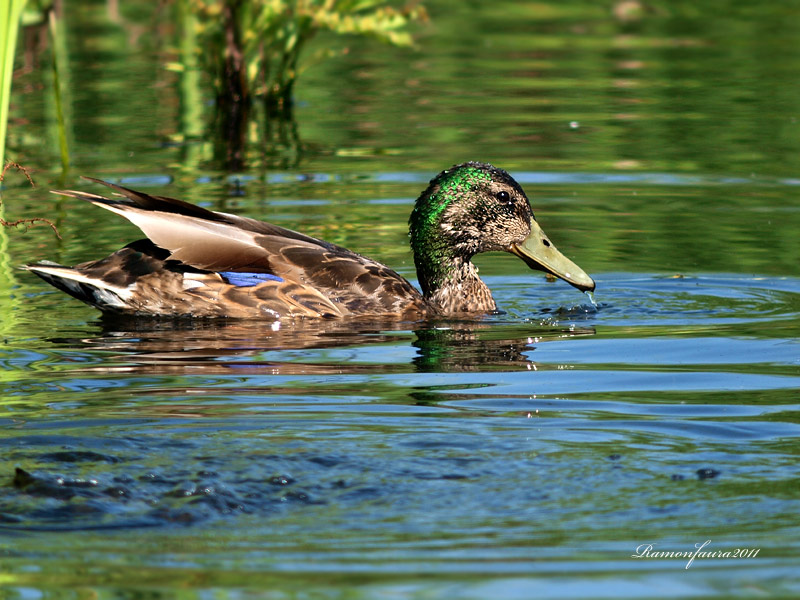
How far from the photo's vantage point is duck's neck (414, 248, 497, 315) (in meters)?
8.88

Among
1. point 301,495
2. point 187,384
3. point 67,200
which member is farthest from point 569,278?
point 67,200

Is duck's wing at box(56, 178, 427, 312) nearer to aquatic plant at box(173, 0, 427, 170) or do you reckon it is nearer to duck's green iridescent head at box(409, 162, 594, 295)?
duck's green iridescent head at box(409, 162, 594, 295)

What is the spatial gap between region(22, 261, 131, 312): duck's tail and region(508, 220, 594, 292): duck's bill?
2.51 meters

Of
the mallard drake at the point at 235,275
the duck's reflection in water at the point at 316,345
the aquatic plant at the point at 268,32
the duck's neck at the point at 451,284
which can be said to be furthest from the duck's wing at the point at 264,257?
the aquatic plant at the point at 268,32

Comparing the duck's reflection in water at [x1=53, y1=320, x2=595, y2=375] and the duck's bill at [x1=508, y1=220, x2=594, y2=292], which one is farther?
the duck's bill at [x1=508, y1=220, x2=594, y2=292]

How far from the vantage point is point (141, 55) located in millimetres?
19672

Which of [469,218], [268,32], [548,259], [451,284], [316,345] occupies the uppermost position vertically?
[268,32]

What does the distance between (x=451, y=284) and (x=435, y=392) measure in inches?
90.0

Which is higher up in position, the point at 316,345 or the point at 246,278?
the point at 246,278

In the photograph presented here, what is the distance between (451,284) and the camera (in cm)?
899

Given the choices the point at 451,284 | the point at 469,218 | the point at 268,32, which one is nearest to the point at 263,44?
the point at 268,32

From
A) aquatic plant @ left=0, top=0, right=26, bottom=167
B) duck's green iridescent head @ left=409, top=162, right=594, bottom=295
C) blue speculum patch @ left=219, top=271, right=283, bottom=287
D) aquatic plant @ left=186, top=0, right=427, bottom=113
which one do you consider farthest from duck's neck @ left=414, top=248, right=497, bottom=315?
aquatic plant @ left=186, top=0, right=427, bottom=113

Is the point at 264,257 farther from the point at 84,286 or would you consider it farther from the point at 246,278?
the point at 84,286

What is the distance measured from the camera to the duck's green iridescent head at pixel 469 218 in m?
9.05
